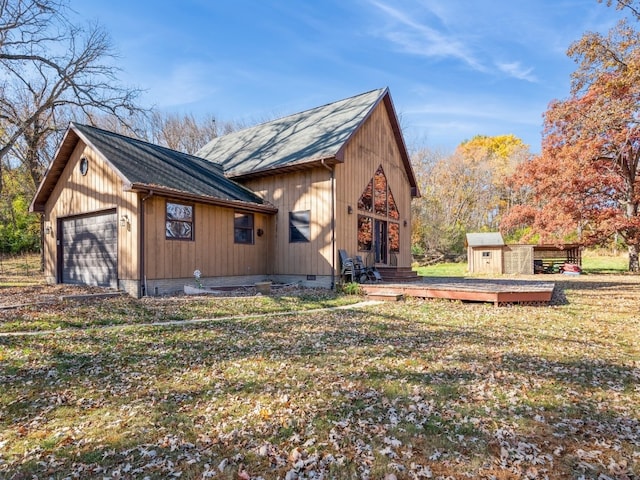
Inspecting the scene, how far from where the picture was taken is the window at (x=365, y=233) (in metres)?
14.0

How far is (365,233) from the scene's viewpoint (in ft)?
47.1

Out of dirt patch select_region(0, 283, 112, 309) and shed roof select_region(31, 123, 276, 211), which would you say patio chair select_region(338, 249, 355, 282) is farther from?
dirt patch select_region(0, 283, 112, 309)

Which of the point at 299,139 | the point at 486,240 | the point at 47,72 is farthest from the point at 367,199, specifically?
the point at 47,72

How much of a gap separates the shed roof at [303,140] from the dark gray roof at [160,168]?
44.1 inches

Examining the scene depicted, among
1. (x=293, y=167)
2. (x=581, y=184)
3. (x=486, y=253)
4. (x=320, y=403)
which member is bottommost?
(x=320, y=403)

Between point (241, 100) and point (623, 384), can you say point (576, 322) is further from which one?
point (241, 100)

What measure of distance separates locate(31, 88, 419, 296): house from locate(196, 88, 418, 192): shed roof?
72 mm

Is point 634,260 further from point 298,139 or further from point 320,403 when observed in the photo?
point 320,403

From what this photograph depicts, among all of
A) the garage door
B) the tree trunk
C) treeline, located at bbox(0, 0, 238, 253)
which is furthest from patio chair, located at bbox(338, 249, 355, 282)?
the tree trunk

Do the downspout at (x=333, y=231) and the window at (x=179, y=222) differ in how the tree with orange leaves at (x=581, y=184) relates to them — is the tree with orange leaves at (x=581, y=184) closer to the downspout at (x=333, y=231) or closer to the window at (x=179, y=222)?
the downspout at (x=333, y=231)

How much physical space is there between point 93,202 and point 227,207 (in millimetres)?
4090

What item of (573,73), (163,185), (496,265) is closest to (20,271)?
(163,185)

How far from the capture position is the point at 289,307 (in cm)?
923

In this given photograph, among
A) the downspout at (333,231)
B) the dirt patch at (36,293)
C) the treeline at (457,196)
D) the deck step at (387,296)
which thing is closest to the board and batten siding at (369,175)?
the downspout at (333,231)
